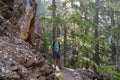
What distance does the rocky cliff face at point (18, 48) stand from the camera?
239 inches

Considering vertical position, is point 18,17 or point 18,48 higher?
point 18,17

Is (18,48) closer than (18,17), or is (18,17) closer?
(18,48)

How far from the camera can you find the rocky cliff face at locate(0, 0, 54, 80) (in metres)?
6.07

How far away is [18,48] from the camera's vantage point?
23.4 feet

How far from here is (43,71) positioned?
7.29 meters

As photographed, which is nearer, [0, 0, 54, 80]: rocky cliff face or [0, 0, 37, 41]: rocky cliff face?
[0, 0, 54, 80]: rocky cliff face

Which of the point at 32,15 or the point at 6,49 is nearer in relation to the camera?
the point at 6,49

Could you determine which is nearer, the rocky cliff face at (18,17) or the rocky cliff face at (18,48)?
the rocky cliff face at (18,48)

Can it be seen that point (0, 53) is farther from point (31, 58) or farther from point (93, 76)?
point (93, 76)

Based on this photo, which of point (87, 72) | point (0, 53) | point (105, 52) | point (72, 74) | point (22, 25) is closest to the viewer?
point (0, 53)

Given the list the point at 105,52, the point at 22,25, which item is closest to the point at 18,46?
the point at 22,25

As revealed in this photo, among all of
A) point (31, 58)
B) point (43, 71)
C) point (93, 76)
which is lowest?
point (93, 76)

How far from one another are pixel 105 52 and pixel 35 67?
56.0ft

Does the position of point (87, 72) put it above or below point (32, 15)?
below
